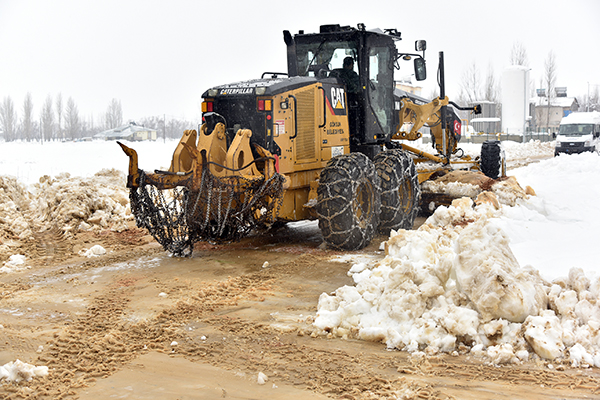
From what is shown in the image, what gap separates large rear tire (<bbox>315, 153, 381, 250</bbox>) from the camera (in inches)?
320

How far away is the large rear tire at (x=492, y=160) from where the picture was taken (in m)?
13.5

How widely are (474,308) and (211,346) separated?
7.38ft

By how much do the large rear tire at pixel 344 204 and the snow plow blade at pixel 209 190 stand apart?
28.1 inches

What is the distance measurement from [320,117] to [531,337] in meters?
5.35

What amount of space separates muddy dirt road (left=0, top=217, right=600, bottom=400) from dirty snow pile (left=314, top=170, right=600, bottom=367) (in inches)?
6.0

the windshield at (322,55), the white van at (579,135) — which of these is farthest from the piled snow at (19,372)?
the white van at (579,135)

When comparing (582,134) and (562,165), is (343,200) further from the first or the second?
(582,134)

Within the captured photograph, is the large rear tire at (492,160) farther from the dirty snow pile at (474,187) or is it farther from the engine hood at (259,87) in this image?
the engine hood at (259,87)

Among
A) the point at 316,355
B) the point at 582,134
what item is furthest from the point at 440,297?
the point at 582,134

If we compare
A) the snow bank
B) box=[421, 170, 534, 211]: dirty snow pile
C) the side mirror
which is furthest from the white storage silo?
the snow bank

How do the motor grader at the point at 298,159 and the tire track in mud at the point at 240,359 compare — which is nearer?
the tire track in mud at the point at 240,359

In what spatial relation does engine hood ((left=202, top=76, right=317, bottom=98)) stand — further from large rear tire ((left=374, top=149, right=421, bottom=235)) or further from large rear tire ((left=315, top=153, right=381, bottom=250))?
large rear tire ((left=374, top=149, right=421, bottom=235))

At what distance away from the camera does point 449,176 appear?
456 inches

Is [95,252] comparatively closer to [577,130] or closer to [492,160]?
[492,160]
